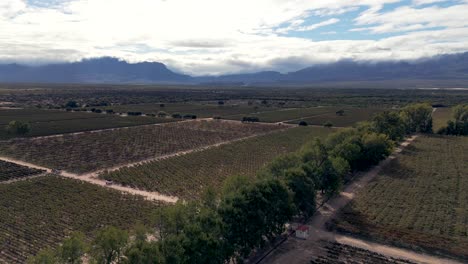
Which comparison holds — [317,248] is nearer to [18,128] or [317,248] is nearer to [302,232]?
[302,232]

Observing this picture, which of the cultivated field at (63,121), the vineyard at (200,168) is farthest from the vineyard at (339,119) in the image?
the cultivated field at (63,121)

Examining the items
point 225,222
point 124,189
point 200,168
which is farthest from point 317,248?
point 200,168

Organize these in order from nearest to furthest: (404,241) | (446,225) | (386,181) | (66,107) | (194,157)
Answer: (404,241), (446,225), (386,181), (194,157), (66,107)

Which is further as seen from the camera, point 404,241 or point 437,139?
point 437,139

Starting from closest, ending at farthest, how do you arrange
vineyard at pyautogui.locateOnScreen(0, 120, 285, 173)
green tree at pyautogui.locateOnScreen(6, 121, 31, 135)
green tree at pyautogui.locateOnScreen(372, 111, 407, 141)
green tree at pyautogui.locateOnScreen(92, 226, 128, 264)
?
1. green tree at pyautogui.locateOnScreen(92, 226, 128, 264)
2. vineyard at pyautogui.locateOnScreen(0, 120, 285, 173)
3. green tree at pyautogui.locateOnScreen(372, 111, 407, 141)
4. green tree at pyautogui.locateOnScreen(6, 121, 31, 135)

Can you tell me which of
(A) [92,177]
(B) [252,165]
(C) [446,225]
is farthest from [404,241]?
(A) [92,177]

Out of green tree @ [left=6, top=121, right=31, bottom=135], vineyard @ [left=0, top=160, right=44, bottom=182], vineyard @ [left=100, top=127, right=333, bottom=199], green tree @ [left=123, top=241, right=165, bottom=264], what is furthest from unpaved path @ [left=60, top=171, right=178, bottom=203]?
green tree @ [left=6, top=121, right=31, bottom=135]

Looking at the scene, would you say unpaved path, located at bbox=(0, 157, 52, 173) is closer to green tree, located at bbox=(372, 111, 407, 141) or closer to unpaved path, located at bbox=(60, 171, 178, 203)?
unpaved path, located at bbox=(60, 171, 178, 203)

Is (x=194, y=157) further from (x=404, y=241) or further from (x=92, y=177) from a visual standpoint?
(x=404, y=241)
